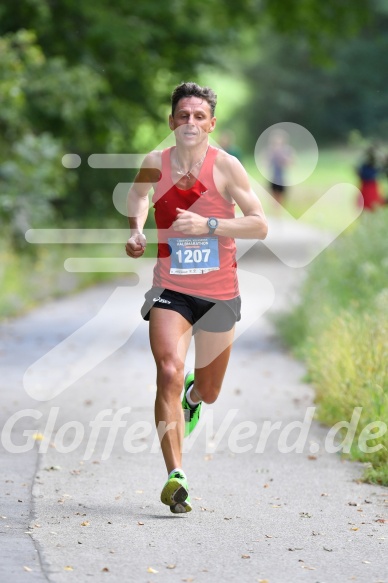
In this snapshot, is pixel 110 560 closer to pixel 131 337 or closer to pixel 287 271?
pixel 131 337

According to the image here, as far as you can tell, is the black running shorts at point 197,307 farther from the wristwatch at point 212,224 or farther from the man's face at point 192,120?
the man's face at point 192,120

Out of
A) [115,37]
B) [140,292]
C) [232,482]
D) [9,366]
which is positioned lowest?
[232,482]

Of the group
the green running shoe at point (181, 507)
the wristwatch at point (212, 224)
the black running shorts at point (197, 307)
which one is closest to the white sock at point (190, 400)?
the black running shorts at point (197, 307)

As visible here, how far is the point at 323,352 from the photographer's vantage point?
10.1 meters

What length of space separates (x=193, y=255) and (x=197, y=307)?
0.32 m

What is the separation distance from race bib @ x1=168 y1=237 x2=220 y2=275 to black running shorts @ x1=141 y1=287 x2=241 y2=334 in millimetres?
145

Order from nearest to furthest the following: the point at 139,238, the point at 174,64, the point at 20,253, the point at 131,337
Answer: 1. the point at 139,238
2. the point at 131,337
3. the point at 20,253
4. the point at 174,64

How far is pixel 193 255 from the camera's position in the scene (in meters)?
6.92

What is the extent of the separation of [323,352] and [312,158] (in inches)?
→ 2482

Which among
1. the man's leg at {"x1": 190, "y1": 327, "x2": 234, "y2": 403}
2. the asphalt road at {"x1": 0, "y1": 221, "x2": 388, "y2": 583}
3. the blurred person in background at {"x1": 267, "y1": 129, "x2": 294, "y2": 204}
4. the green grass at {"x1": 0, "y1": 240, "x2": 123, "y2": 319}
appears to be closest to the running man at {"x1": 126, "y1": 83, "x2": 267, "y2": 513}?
the man's leg at {"x1": 190, "y1": 327, "x2": 234, "y2": 403}

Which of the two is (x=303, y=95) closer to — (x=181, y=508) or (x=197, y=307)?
(x=197, y=307)

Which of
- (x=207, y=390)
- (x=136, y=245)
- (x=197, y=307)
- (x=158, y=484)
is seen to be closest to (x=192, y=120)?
(x=136, y=245)

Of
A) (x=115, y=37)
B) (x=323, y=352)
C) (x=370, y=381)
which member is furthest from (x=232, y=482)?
(x=115, y=37)

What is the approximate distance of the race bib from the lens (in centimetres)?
690
